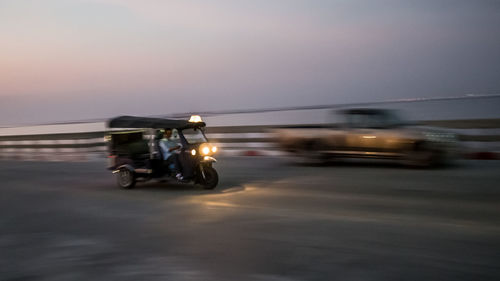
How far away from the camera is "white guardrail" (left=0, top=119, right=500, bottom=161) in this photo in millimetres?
13852

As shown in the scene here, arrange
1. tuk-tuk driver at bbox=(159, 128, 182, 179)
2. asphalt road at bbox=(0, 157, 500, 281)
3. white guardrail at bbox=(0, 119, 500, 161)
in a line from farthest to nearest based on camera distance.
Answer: white guardrail at bbox=(0, 119, 500, 161)
tuk-tuk driver at bbox=(159, 128, 182, 179)
asphalt road at bbox=(0, 157, 500, 281)

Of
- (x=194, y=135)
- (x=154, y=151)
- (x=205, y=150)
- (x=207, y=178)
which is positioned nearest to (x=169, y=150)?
(x=154, y=151)

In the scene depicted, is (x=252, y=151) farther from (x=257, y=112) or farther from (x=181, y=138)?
(x=181, y=138)

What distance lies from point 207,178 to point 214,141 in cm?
935

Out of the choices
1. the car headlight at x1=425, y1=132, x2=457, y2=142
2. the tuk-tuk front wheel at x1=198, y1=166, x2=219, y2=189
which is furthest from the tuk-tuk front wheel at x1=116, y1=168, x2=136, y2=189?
the car headlight at x1=425, y1=132, x2=457, y2=142

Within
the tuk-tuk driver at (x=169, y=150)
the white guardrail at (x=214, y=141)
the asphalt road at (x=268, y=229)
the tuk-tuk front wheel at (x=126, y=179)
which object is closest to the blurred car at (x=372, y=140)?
the asphalt road at (x=268, y=229)

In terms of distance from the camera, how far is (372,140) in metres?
12.8

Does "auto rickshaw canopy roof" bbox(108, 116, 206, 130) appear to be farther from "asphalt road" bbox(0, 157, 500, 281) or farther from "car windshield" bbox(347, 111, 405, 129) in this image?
"car windshield" bbox(347, 111, 405, 129)

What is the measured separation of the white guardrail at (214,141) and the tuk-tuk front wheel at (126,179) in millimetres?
4862

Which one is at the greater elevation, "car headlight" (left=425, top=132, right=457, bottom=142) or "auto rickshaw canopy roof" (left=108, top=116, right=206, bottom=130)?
"auto rickshaw canopy roof" (left=108, top=116, right=206, bottom=130)

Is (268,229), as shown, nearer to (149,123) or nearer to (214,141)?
(149,123)

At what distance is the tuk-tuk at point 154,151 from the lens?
10.5m

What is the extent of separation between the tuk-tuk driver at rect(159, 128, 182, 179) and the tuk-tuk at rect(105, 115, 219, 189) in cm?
7

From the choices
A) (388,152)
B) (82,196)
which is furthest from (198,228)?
(388,152)
